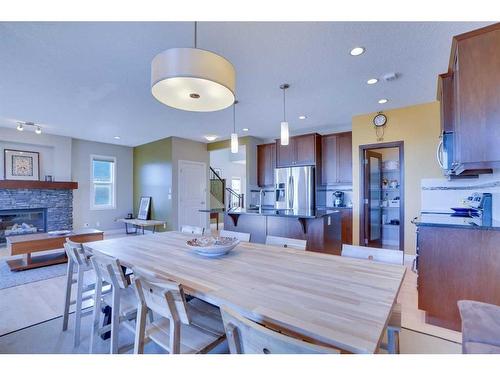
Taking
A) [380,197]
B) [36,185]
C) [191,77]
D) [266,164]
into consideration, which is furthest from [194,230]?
[36,185]

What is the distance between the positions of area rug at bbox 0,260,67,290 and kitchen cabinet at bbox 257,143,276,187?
4291 millimetres

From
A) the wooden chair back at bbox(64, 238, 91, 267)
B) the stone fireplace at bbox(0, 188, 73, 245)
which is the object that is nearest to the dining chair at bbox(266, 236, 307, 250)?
the wooden chair back at bbox(64, 238, 91, 267)

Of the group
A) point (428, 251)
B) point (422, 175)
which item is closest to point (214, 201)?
point (422, 175)

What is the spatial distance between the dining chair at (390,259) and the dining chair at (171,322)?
945 millimetres

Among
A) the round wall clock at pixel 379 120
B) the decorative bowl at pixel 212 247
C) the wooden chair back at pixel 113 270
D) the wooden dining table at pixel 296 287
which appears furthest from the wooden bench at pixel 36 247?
the round wall clock at pixel 379 120

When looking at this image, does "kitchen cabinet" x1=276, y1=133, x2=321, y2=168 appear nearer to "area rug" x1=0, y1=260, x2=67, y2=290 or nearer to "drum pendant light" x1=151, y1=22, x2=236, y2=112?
"drum pendant light" x1=151, y1=22, x2=236, y2=112

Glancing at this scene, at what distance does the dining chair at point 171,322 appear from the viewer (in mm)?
1102

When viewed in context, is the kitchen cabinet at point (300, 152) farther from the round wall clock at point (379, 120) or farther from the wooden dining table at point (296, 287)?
the wooden dining table at point (296, 287)

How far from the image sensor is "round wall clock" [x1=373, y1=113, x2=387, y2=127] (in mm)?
4199

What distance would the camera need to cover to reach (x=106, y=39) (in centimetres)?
218

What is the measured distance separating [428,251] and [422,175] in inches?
90.9

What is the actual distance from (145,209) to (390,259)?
6400 mm

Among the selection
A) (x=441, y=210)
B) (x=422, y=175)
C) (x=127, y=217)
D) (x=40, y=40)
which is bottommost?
(x=127, y=217)
